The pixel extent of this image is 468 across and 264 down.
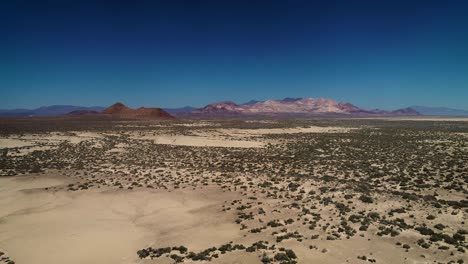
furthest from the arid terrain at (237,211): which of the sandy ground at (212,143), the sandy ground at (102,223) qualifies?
the sandy ground at (212,143)

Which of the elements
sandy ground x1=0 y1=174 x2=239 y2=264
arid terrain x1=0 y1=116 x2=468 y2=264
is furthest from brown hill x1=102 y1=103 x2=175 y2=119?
sandy ground x1=0 y1=174 x2=239 y2=264

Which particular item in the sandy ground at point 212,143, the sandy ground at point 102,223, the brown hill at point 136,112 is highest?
the brown hill at point 136,112

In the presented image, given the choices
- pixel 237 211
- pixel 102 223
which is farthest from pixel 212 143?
pixel 102 223

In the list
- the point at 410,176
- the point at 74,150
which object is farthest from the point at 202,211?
the point at 74,150

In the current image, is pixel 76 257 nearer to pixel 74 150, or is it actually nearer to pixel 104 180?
pixel 104 180

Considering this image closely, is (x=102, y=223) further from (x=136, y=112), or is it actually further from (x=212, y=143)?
(x=136, y=112)

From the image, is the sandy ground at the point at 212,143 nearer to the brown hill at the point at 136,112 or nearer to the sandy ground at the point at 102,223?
the sandy ground at the point at 102,223
